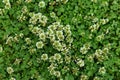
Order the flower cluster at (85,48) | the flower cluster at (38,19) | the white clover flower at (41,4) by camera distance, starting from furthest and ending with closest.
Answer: the white clover flower at (41,4)
the flower cluster at (38,19)
the flower cluster at (85,48)

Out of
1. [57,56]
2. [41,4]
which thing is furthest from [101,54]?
[41,4]

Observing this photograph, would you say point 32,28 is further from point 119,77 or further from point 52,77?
point 119,77

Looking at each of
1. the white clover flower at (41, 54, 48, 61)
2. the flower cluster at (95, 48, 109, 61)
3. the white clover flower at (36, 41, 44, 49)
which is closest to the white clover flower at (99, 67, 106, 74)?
the flower cluster at (95, 48, 109, 61)

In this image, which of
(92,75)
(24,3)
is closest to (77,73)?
(92,75)

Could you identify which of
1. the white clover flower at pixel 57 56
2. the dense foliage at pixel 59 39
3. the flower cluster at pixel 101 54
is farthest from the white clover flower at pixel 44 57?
the flower cluster at pixel 101 54

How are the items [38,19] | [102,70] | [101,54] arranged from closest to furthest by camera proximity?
1. [102,70]
2. [101,54]
3. [38,19]

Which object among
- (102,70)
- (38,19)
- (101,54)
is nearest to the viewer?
(102,70)

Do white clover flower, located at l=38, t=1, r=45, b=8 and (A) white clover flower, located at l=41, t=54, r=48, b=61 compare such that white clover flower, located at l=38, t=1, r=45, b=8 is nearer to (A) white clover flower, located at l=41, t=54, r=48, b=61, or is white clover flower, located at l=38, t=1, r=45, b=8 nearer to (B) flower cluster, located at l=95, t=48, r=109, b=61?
(A) white clover flower, located at l=41, t=54, r=48, b=61

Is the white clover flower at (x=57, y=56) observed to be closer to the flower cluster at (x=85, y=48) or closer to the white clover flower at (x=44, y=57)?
the white clover flower at (x=44, y=57)

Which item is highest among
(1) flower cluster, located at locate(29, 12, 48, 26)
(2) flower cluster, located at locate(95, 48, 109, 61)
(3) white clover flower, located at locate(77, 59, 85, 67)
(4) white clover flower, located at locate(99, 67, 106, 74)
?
(1) flower cluster, located at locate(29, 12, 48, 26)

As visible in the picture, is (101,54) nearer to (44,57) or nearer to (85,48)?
(85,48)
